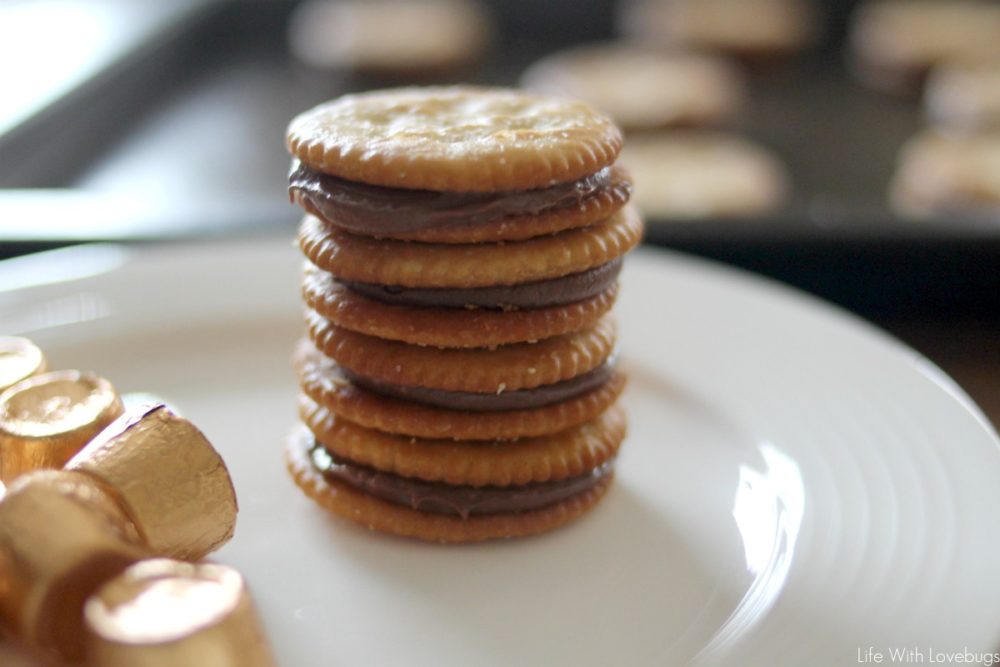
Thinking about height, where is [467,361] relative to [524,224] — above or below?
below

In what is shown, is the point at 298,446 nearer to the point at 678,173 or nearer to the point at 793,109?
the point at 678,173

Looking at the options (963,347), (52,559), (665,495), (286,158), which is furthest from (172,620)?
(286,158)

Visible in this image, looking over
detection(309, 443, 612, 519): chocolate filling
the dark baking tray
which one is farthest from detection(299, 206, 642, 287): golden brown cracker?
the dark baking tray

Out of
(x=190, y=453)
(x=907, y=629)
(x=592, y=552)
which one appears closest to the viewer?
(x=907, y=629)

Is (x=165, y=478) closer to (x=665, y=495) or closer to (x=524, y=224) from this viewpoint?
(x=524, y=224)

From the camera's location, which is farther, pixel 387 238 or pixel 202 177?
pixel 202 177

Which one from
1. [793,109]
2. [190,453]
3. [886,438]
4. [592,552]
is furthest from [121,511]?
[793,109]
